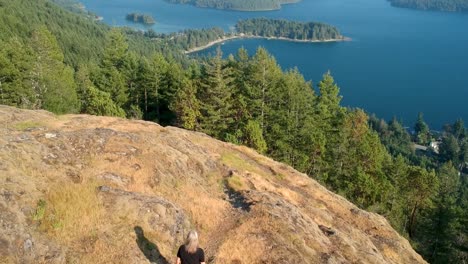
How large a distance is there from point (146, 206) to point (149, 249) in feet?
8.51

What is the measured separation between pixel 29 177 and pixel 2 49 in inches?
2066

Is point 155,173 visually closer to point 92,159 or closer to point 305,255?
point 92,159

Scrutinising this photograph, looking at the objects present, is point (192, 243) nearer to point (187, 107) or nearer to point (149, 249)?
point (149, 249)

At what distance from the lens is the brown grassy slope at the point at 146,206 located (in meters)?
17.5

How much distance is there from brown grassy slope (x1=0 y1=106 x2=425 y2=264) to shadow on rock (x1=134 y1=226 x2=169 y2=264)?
0.06 metres

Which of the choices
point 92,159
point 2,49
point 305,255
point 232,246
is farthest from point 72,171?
point 2,49

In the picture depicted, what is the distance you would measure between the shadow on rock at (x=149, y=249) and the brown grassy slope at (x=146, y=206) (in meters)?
0.06

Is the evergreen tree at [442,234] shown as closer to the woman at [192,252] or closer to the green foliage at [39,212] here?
the woman at [192,252]

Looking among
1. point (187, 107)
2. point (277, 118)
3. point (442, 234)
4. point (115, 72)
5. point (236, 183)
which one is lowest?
point (442, 234)

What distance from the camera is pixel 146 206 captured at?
20.5 m

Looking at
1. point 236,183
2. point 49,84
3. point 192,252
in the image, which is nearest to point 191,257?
point 192,252

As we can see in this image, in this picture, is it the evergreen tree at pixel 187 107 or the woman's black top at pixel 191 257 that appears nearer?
the woman's black top at pixel 191 257

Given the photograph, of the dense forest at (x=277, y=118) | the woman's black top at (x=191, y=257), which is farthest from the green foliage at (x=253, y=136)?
the woman's black top at (x=191, y=257)

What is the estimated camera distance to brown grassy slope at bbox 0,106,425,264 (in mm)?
17469
